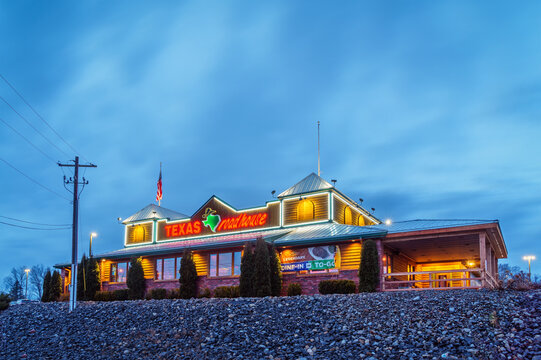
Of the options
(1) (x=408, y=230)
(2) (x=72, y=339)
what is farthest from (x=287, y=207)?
(2) (x=72, y=339)

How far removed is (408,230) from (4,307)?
70.8 feet

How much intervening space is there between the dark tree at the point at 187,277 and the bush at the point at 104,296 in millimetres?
6117

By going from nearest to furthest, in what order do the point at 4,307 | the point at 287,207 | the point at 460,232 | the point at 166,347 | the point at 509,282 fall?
the point at 166,347
the point at 509,282
the point at 460,232
the point at 4,307
the point at 287,207

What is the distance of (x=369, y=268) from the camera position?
82.1 ft

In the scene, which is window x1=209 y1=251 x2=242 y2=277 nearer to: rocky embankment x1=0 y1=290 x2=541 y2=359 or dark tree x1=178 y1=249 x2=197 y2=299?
dark tree x1=178 y1=249 x2=197 y2=299

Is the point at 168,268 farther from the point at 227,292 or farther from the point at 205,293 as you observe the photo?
the point at 227,292

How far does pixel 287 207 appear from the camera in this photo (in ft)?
110

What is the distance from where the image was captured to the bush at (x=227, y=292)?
1105 inches

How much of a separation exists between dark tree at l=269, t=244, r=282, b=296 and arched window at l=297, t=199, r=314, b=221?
541 centimetres

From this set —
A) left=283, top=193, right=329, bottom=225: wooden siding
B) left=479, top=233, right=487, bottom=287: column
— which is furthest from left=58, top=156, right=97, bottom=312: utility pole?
left=479, top=233, right=487, bottom=287: column

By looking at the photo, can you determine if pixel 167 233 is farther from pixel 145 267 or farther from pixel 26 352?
pixel 26 352

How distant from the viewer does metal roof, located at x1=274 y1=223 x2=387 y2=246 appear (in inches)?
1048

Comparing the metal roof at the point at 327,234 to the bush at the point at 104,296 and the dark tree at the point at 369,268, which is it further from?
the bush at the point at 104,296

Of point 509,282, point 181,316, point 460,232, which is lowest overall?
point 181,316
